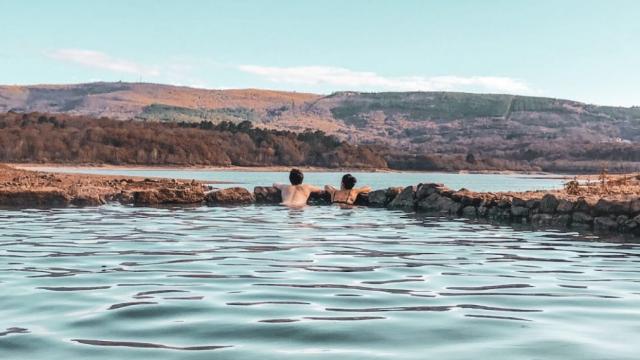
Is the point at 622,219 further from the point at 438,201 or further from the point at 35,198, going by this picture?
the point at 35,198

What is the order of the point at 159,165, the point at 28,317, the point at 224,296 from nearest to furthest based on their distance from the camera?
the point at 28,317 < the point at 224,296 < the point at 159,165

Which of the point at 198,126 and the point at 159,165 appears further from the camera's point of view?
the point at 198,126

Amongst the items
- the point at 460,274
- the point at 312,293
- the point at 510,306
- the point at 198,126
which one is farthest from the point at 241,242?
the point at 198,126

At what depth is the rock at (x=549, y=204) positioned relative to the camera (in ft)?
76.2

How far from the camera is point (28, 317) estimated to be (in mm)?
8352

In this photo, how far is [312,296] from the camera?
9.80 meters

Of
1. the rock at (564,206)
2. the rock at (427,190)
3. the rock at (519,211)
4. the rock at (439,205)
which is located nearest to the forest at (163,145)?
the rock at (427,190)

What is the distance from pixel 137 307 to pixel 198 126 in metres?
187

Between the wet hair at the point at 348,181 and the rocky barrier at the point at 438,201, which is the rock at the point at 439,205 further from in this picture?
the wet hair at the point at 348,181

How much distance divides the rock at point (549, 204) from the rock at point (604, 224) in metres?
1.97

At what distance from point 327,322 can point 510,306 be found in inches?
87.3

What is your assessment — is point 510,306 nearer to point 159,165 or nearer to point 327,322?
point 327,322

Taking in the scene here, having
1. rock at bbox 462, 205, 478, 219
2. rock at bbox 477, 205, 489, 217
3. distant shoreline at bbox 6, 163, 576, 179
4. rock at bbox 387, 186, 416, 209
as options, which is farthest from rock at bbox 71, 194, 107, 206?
distant shoreline at bbox 6, 163, 576, 179

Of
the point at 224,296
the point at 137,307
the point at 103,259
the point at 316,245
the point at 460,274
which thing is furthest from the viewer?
the point at 316,245
